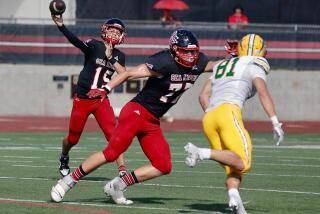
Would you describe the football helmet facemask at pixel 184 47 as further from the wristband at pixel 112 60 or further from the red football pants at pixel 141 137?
the wristband at pixel 112 60

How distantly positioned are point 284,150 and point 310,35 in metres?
9.55

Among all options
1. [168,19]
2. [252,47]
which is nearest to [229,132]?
[252,47]

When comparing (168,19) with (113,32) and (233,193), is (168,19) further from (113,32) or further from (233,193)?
(233,193)

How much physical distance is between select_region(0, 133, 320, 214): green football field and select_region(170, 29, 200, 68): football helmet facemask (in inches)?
59.6

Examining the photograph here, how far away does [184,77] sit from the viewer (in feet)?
39.0

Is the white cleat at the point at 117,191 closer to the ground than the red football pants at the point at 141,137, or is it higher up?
closer to the ground

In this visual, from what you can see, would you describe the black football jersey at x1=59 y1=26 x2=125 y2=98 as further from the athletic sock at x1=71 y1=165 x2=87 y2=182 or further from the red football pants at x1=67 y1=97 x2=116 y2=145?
the athletic sock at x1=71 y1=165 x2=87 y2=182

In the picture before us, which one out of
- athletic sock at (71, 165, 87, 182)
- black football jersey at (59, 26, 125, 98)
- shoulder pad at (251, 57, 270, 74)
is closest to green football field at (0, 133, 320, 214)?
athletic sock at (71, 165, 87, 182)

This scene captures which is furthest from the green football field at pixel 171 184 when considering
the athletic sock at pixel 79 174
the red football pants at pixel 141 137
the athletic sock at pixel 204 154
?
the athletic sock at pixel 204 154

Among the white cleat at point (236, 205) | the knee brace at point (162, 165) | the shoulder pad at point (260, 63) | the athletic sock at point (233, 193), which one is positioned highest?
the shoulder pad at point (260, 63)

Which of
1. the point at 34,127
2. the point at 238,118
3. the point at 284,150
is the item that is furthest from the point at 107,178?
the point at 34,127

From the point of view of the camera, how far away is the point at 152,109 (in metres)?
12.1

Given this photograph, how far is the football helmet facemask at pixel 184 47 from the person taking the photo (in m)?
11.8

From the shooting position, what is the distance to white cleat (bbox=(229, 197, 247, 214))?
10.9 m
